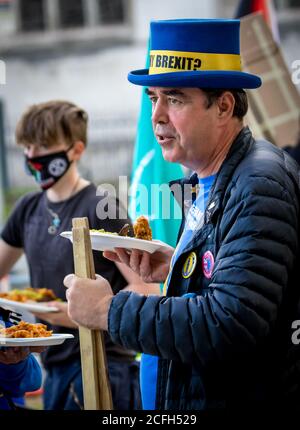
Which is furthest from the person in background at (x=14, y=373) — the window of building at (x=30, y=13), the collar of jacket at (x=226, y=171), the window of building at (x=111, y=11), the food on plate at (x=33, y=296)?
the window of building at (x=30, y=13)

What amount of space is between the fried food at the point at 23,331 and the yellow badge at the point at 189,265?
0.56 meters

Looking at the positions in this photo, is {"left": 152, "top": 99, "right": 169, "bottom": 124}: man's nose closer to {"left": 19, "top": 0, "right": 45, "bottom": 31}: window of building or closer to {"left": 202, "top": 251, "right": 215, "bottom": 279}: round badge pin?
{"left": 202, "top": 251, "right": 215, "bottom": 279}: round badge pin

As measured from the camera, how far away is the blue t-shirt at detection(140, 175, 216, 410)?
2.71 metres

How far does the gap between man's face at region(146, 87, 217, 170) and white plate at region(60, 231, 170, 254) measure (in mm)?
306

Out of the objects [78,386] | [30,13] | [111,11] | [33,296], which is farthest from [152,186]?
[30,13]

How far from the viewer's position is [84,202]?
416 centimetres

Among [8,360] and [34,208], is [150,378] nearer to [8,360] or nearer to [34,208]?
[8,360]

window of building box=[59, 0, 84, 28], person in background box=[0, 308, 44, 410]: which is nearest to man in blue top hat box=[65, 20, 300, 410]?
person in background box=[0, 308, 44, 410]

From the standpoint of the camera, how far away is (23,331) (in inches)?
111

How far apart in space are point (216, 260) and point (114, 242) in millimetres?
437

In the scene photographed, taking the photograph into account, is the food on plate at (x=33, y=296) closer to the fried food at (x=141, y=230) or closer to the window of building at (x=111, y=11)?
the fried food at (x=141, y=230)

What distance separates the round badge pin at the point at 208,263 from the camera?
2.48 metres

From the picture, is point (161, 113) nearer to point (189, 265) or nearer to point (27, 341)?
point (189, 265)
